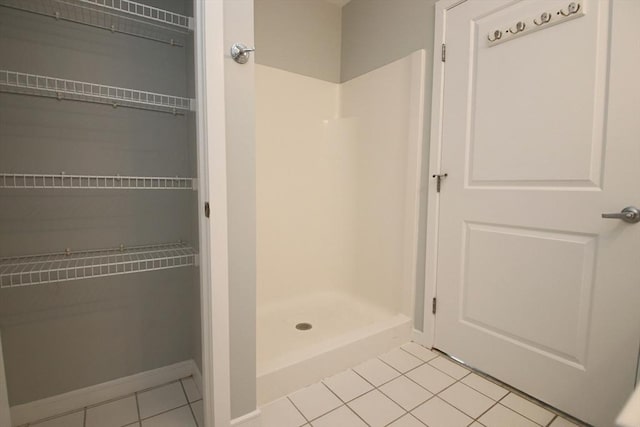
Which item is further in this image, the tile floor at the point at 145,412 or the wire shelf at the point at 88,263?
the tile floor at the point at 145,412

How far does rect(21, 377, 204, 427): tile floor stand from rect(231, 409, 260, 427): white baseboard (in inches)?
8.5

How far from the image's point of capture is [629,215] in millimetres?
1111

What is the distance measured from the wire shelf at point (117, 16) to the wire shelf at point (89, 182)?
64 cm

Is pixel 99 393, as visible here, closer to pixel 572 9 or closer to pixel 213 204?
pixel 213 204

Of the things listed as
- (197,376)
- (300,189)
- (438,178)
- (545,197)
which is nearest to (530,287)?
(545,197)

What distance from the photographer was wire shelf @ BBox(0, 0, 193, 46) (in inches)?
47.1

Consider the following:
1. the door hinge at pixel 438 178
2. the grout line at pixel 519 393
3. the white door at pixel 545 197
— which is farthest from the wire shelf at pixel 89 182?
the grout line at pixel 519 393

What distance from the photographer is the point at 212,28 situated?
39.9 inches

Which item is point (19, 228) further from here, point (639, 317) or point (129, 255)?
point (639, 317)

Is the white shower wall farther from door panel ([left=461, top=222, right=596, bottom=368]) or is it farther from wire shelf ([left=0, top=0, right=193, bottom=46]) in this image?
door panel ([left=461, top=222, right=596, bottom=368])

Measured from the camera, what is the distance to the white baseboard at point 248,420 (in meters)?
1.18

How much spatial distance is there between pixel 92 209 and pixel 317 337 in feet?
4.59

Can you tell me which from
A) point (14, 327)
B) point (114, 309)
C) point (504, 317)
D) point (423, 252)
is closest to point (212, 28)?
point (114, 309)

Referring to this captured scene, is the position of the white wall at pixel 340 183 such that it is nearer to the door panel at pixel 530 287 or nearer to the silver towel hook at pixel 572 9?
the door panel at pixel 530 287
